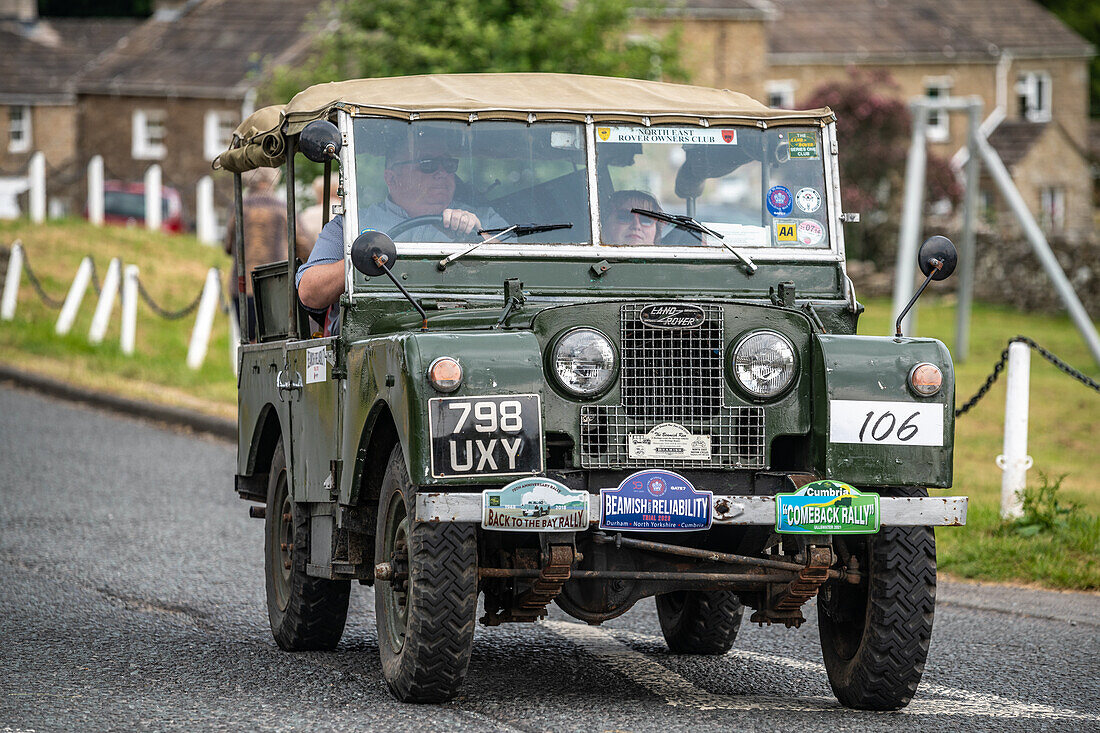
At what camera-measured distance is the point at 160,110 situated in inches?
2160

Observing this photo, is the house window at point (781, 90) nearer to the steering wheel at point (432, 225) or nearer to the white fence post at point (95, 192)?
the white fence post at point (95, 192)

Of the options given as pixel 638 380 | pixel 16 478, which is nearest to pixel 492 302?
pixel 638 380

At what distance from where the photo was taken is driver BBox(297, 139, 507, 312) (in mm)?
6148

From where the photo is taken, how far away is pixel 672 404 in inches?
213

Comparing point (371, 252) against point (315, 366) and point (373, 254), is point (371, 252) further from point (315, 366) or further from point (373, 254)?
point (315, 366)

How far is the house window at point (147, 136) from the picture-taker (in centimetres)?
5528

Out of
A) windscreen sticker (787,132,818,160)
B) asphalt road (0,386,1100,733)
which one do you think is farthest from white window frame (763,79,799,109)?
windscreen sticker (787,132,818,160)

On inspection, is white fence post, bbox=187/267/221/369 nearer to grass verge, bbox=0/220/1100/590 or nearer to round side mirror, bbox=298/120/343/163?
grass verge, bbox=0/220/1100/590

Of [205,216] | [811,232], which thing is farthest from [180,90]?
[811,232]

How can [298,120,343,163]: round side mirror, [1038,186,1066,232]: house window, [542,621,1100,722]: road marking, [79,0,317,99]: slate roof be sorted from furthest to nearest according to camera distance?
[1038,186,1066,232]: house window
[79,0,317,99]: slate roof
[298,120,343,163]: round side mirror
[542,621,1100,722]: road marking

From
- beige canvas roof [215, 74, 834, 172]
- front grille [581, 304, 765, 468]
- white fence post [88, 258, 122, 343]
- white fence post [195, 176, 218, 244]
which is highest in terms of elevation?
white fence post [195, 176, 218, 244]

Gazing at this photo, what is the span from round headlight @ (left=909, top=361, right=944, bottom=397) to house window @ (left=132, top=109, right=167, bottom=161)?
52.5 meters

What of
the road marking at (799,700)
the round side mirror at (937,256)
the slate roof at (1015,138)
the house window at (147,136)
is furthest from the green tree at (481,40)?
the slate roof at (1015,138)

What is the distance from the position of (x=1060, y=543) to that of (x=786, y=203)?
3.72 m
